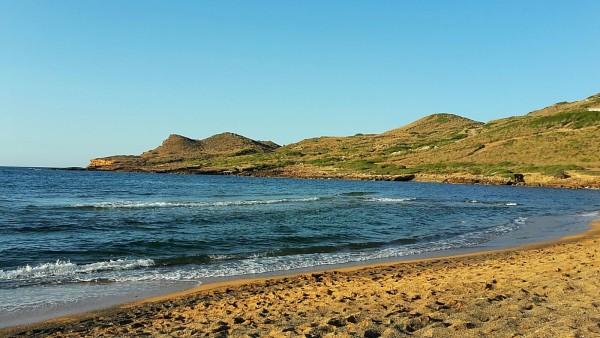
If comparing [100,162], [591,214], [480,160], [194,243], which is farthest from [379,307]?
[100,162]

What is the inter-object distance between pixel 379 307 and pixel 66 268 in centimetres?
1170

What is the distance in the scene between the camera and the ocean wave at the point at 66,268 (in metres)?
14.9

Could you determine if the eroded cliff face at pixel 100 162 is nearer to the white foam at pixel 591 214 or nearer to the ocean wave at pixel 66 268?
the white foam at pixel 591 214

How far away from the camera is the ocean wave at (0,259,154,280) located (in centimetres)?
1488

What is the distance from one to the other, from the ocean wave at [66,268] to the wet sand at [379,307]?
→ 15.0ft

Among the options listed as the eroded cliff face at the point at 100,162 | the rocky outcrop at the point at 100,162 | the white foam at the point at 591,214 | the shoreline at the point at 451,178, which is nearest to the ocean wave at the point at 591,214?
the white foam at the point at 591,214

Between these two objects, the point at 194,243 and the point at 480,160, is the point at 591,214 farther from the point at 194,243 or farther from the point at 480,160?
the point at 480,160

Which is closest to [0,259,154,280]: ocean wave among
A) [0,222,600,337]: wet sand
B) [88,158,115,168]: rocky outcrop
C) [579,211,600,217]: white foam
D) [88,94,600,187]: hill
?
[0,222,600,337]: wet sand

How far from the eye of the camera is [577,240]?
909 inches

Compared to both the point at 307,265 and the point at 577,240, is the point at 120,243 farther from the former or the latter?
the point at 577,240

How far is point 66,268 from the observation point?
15852mm

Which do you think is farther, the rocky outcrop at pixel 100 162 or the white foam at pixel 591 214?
the rocky outcrop at pixel 100 162

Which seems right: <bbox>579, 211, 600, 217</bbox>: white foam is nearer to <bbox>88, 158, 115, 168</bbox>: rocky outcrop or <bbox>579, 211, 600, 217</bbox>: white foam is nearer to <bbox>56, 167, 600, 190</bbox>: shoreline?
<bbox>56, 167, 600, 190</bbox>: shoreline

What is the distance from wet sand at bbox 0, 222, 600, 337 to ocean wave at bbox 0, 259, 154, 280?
4.58 m
